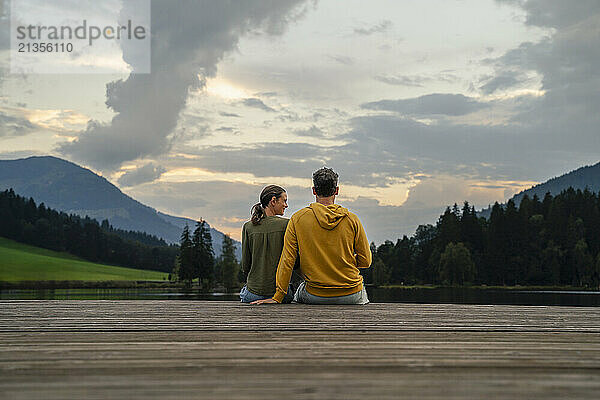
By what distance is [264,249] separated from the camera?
8266 mm

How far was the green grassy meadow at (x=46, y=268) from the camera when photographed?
111125 millimetres

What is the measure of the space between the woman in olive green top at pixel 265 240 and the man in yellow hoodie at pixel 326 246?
571mm

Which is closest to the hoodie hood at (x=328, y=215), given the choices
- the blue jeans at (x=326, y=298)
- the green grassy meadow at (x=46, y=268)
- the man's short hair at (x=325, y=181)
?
→ the man's short hair at (x=325, y=181)

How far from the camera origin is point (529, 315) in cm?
679

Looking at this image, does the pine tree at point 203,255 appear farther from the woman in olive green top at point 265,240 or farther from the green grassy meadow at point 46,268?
the woman in olive green top at point 265,240

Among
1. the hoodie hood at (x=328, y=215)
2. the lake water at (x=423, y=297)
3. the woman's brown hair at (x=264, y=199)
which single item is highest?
the woman's brown hair at (x=264, y=199)

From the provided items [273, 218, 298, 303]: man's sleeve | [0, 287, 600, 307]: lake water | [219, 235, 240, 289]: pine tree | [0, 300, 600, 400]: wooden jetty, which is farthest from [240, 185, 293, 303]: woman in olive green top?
[219, 235, 240, 289]: pine tree

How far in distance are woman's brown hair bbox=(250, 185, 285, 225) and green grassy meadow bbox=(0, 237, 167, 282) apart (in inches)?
4277

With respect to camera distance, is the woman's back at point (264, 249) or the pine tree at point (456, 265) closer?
the woman's back at point (264, 249)

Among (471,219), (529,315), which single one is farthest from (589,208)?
(529,315)

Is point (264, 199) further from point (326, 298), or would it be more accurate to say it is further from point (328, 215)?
point (326, 298)

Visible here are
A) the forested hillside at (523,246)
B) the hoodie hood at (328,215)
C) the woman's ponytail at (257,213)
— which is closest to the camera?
the hoodie hood at (328,215)

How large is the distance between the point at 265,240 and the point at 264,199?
1.91 ft

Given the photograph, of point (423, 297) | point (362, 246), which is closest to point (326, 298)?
point (362, 246)
